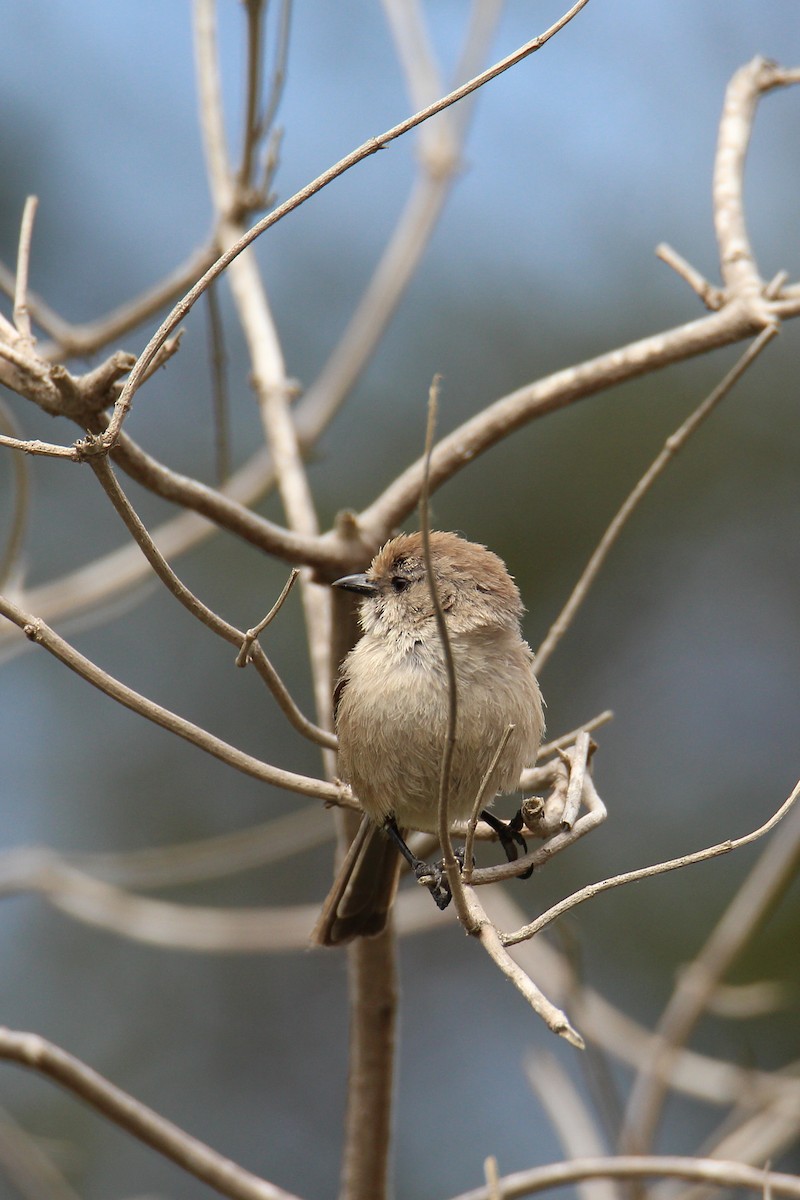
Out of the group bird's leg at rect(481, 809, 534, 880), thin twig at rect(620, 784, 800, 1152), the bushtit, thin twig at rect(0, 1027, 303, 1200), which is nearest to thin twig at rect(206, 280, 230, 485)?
the bushtit

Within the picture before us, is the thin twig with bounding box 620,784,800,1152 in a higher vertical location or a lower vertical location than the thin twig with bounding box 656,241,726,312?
lower

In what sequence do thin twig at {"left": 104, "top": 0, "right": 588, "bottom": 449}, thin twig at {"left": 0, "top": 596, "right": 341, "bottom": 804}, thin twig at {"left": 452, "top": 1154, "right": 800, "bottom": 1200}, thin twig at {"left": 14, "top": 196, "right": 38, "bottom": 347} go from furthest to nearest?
1. thin twig at {"left": 452, "top": 1154, "right": 800, "bottom": 1200}
2. thin twig at {"left": 14, "top": 196, "right": 38, "bottom": 347}
3. thin twig at {"left": 0, "top": 596, "right": 341, "bottom": 804}
4. thin twig at {"left": 104, "top": 0, "right": 588, "bottom": 449}

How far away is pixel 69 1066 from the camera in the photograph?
2.57 m

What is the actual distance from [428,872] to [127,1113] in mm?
848

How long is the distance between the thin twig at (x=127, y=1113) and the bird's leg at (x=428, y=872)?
76 centimetres

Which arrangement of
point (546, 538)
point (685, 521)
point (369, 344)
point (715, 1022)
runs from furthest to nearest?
point (685, 521) → point (546, 538) → point (715, 1022) → point (369, 344)

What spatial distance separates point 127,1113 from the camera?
2.65 metres

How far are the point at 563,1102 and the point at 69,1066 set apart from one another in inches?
65.8

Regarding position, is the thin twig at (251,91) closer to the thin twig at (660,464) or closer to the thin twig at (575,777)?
the thin twig at (660,464)

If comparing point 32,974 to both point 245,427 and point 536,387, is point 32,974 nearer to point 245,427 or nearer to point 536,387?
point 245,427

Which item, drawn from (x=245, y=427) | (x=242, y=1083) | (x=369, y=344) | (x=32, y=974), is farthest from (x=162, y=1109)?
(x=369, y=344)

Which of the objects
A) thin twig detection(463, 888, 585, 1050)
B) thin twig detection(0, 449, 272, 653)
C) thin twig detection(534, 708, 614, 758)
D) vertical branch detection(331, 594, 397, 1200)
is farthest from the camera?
thin twig detection(0, 449, 272, 653)

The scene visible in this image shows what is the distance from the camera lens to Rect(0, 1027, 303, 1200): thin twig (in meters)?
2.56

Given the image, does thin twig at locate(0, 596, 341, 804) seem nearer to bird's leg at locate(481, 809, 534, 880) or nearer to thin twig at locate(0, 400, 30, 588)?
bird's leg at locate(481, 809, 534, 880)
